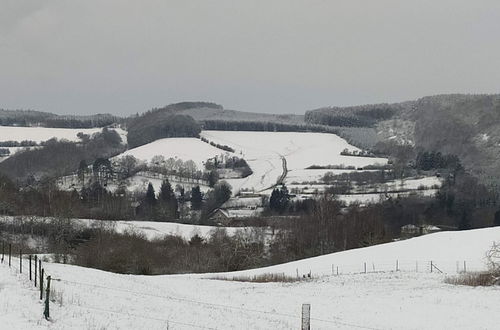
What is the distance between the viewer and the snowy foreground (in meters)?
22.5

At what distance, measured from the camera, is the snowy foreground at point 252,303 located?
73.7 feet

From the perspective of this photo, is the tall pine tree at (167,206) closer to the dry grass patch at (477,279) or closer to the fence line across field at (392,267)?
the fence line across field at (392,267)

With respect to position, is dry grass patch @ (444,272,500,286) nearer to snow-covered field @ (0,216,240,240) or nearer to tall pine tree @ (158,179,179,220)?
snow-covered field @ (0,216,240,240)

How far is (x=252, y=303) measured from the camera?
118 ft

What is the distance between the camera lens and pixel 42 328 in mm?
18484

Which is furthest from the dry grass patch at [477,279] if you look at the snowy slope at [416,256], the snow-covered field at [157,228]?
the snow-covered field at [157,228]

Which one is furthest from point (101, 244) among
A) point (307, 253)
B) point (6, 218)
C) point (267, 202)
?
point (267, 202)

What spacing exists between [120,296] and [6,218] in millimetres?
94070

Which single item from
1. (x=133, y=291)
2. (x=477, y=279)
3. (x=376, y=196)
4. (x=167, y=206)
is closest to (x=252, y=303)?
(x=133, y=291)

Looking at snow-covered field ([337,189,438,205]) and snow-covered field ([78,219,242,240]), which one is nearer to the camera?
snow-covered field ([78,219,242,240])

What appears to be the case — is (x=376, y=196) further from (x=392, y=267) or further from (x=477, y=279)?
(x=477, y=279)

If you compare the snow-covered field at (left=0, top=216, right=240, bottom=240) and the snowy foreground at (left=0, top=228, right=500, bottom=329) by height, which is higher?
the snowy foreground at (left=0, top=228, right=500, bottom=329)

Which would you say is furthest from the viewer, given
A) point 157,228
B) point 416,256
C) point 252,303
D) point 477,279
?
point 157,228

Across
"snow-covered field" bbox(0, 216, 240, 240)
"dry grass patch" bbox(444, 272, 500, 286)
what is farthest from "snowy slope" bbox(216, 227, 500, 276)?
Answer: "snow-covered field" bbox(0, 216, 240, 240)
